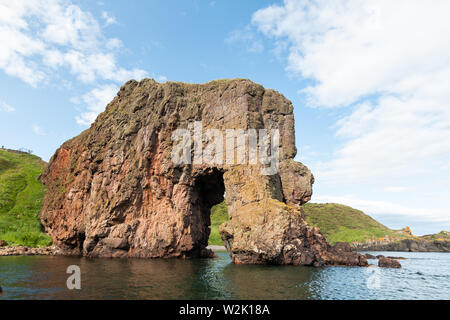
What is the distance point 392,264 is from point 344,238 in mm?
77827

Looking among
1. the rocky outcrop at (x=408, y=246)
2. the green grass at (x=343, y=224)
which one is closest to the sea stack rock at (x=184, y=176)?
the green grass at (x=343, y=224)

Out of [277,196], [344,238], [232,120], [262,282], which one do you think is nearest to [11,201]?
[232,120]

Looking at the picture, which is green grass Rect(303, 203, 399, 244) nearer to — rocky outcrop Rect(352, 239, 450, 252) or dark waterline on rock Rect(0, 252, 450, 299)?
rocky outcrop Rect(352, 239, 450, 252)

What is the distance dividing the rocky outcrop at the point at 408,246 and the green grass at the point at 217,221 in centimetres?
5453

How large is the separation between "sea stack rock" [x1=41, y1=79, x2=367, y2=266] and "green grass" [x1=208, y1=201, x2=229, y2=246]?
4499cm

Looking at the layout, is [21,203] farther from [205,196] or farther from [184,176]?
[205,196]

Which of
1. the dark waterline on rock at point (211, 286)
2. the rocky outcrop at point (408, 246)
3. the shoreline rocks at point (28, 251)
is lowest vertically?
the rocky outcrop at point (408, 246)

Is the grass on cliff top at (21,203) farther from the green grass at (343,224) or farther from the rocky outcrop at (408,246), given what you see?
the rocky outcrop at (408,246)

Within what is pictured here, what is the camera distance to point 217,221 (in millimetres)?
116000

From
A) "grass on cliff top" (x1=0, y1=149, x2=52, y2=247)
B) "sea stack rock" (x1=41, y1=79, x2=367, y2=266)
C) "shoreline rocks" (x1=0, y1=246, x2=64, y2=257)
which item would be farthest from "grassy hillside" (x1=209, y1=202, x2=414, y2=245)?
"grass on cliff top" (x1=0, y1=149, x2=52, y2=247)

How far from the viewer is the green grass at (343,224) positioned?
115363 mm

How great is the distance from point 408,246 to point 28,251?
13047 centimetres
